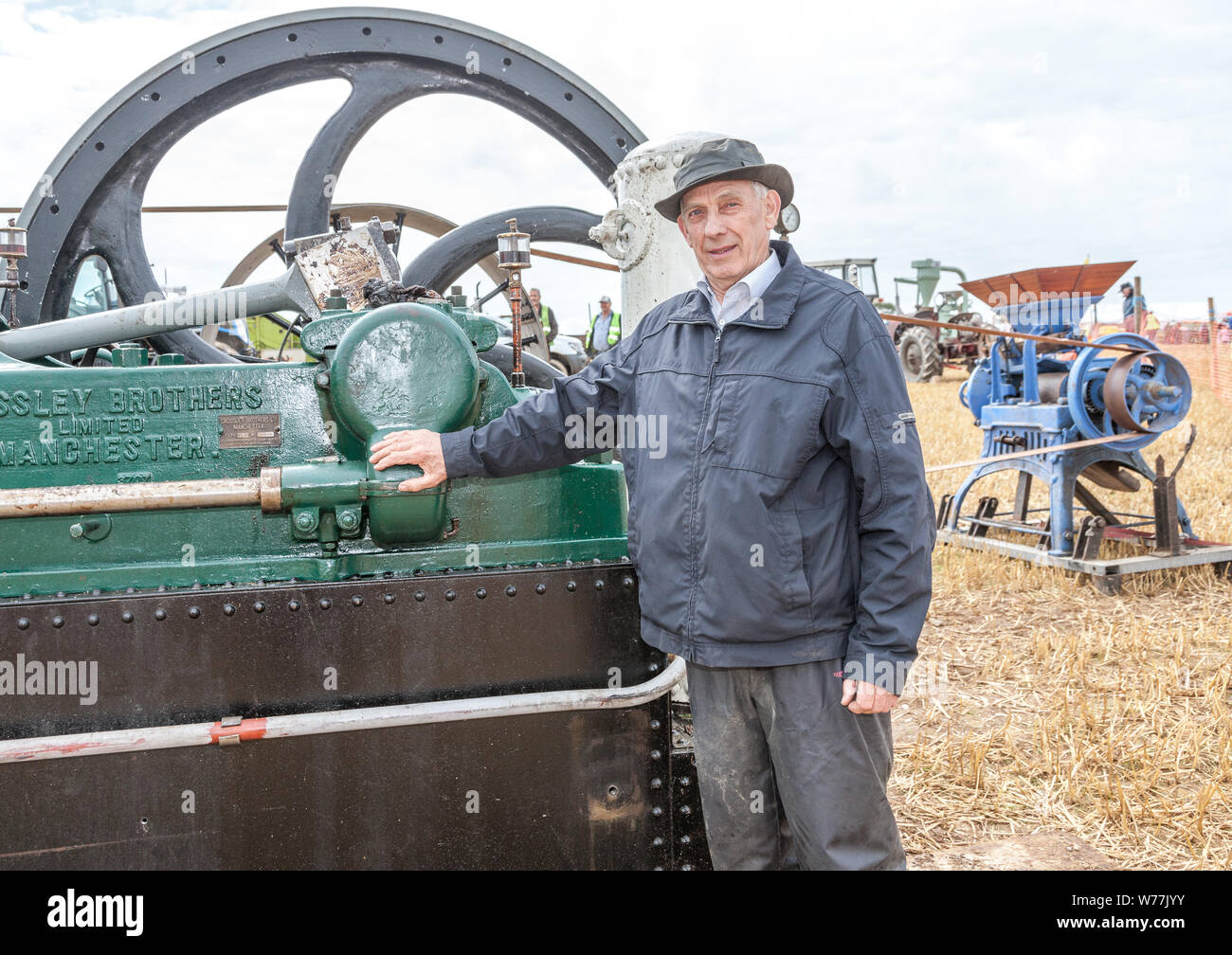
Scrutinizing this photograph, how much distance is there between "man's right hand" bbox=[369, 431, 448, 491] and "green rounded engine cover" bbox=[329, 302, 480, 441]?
4 centimetres

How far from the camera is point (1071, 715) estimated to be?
12.7 feet

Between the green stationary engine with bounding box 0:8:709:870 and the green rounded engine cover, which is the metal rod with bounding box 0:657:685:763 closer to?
the green stationary engine with bounding box 0:8:709:870

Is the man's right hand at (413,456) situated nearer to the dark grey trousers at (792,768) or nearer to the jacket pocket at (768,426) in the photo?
the jacket pocket at (768,426)

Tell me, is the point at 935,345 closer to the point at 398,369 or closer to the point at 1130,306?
the point at 1130,306

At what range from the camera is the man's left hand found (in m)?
1.89

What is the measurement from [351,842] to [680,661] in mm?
825

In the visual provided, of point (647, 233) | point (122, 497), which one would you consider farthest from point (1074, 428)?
point (122, 497)

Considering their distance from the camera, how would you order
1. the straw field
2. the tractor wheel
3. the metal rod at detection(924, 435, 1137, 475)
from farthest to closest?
Result: 1. the tractor wheel
2. the metal rod at detection(924, 435, 1137, 475)
3. the straw field

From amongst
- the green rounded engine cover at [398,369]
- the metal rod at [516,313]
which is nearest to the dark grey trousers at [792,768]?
the green rounded engine cover at [398,369]

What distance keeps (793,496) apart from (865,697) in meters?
0.41

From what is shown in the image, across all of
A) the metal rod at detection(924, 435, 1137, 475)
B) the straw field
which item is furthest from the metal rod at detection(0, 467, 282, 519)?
the metal rod at detection(924, 435, 1137, 475)

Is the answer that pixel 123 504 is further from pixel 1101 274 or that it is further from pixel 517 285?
pixel 1101 274

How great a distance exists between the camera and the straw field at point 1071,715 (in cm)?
311

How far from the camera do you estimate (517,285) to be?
8.27 ft
